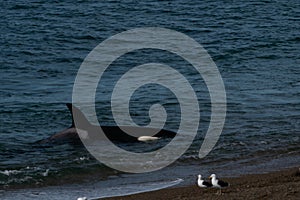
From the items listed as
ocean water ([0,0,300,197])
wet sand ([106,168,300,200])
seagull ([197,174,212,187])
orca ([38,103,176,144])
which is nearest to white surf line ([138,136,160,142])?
orca ([38,103,176,144])

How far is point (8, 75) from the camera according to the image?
2748 cm

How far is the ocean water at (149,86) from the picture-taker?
60.3 ft

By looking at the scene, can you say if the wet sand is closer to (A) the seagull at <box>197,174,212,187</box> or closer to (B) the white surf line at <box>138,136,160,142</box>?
(A) the seagull at <box>197,174,212,187</box>

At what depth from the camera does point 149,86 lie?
86.7 feet

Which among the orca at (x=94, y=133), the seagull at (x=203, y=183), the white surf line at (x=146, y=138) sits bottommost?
the white surf line at (x=146, y=138)

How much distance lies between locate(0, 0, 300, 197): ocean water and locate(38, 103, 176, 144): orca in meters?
0.57

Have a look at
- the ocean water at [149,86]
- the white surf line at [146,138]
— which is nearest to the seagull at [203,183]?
the ocean water at [149,86]

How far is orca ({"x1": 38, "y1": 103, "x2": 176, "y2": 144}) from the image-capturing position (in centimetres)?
2059

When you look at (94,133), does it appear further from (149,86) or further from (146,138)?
(149,86)

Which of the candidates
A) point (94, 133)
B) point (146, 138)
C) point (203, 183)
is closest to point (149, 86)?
point (94, 133)

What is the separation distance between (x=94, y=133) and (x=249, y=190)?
22.3ft

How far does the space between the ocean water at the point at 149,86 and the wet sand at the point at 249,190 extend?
79cm

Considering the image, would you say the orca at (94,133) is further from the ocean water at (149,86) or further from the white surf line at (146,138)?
the ocean water at (149,86)

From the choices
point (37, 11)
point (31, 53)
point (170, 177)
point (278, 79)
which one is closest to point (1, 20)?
point (37, 11)
